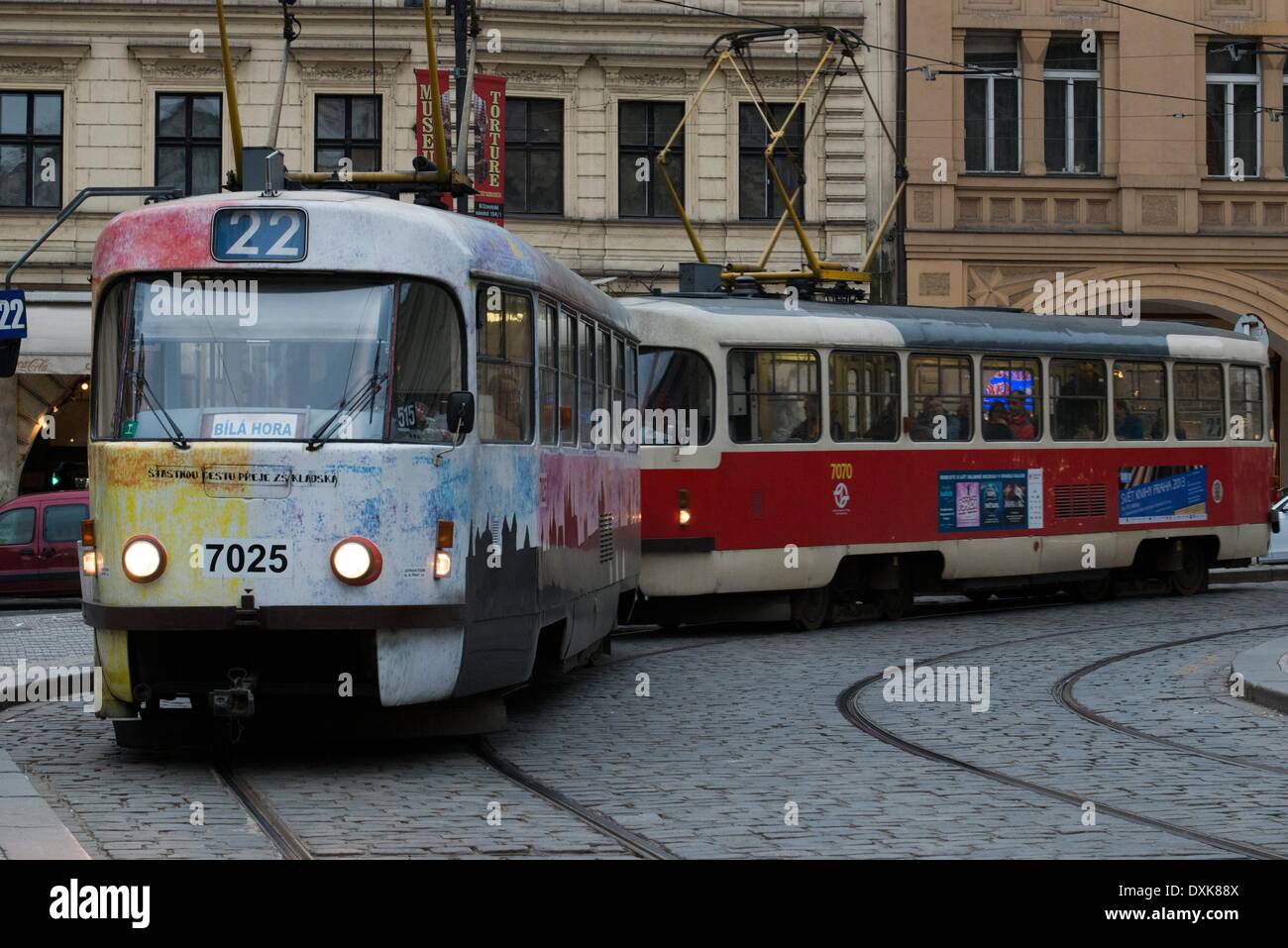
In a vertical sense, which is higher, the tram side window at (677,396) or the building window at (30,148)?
the building window at (30,148)

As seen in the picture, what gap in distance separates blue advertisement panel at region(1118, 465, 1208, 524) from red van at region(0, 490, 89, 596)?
12.1 meters

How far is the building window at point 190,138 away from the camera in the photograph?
103ft

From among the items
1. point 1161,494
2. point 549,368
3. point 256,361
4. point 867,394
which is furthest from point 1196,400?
point 256,361

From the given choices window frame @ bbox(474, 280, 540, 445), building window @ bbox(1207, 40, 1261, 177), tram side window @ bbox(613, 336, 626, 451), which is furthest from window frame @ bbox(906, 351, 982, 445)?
building window @ bbox(1207, 40, 1261, 177)

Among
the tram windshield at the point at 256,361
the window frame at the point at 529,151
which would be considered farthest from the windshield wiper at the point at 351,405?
the window frame at the point at 529,151

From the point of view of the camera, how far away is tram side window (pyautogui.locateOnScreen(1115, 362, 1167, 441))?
73.8 ft

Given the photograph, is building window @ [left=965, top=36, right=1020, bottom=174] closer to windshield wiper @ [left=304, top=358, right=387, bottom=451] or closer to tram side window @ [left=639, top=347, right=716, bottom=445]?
tram side window @ [left=639, top=347, right=716, bottom=445]

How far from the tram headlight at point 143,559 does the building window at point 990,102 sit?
25.4 metres

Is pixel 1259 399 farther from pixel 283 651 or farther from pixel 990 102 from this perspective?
pixel 283 651

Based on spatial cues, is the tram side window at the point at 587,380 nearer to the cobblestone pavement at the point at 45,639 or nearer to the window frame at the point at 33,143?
the cobblestone pavement at the point at 45,639

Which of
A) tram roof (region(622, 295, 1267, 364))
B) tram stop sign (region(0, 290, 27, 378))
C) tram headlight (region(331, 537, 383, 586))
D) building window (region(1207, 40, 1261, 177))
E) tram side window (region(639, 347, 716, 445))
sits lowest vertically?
tram headlight (region(331, 537, 383, 586))

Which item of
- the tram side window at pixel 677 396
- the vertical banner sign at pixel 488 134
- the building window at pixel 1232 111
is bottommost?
the tram side window at pixel 677 396
